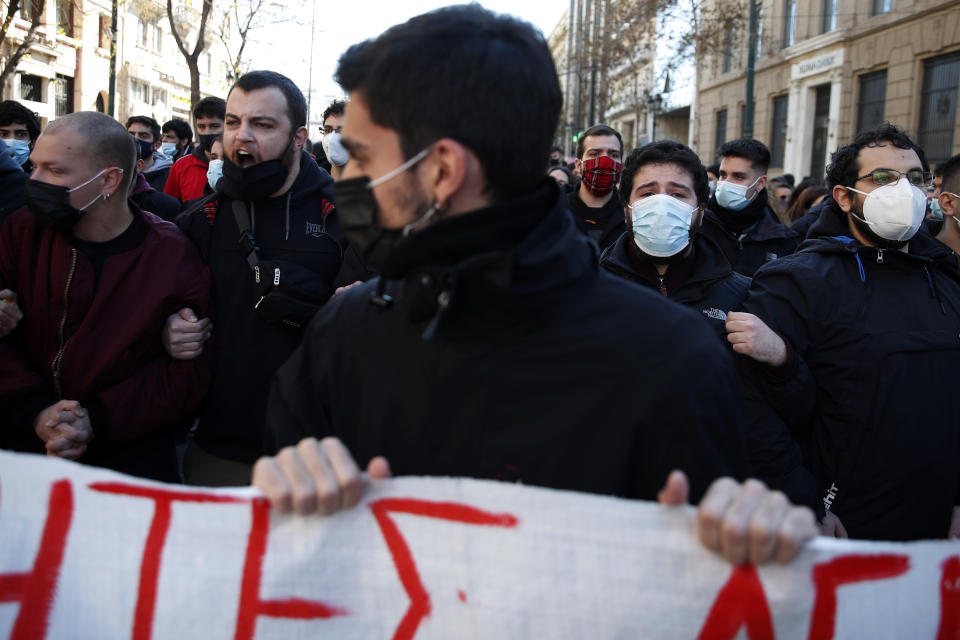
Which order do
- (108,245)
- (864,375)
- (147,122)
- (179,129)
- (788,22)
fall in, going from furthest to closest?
(788,22) → (179,129) → (147,122) → (108,245) → (864,375)

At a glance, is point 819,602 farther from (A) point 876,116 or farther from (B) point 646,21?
(B) point 646,21

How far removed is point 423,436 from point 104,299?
5.94ft

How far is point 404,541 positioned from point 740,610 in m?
0.55

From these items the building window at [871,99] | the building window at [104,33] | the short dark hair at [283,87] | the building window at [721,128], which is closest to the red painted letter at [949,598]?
the short dark hair at [283,87]

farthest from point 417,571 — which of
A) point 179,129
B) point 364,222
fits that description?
point 179,129

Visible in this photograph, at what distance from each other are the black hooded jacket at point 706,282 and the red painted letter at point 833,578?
1.71m

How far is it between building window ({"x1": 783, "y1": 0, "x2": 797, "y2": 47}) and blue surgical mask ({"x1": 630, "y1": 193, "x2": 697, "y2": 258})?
2557 centimetres

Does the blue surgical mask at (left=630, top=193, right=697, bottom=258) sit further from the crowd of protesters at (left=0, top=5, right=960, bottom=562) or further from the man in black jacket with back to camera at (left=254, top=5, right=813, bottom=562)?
the man in black jacket with back to camera at (left=254, top=5, right=813, bottom=562)

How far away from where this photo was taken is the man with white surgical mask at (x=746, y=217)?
219 inches

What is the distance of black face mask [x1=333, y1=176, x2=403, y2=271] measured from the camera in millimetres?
1541

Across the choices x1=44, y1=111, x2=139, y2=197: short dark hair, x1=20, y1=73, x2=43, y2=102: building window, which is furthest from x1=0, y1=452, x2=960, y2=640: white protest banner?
x1=20, y1=73, x2=43, y2=102: building window

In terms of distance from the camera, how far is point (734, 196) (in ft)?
18.7

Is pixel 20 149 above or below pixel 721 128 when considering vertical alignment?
below

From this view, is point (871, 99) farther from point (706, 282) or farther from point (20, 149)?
point (706, 282)
